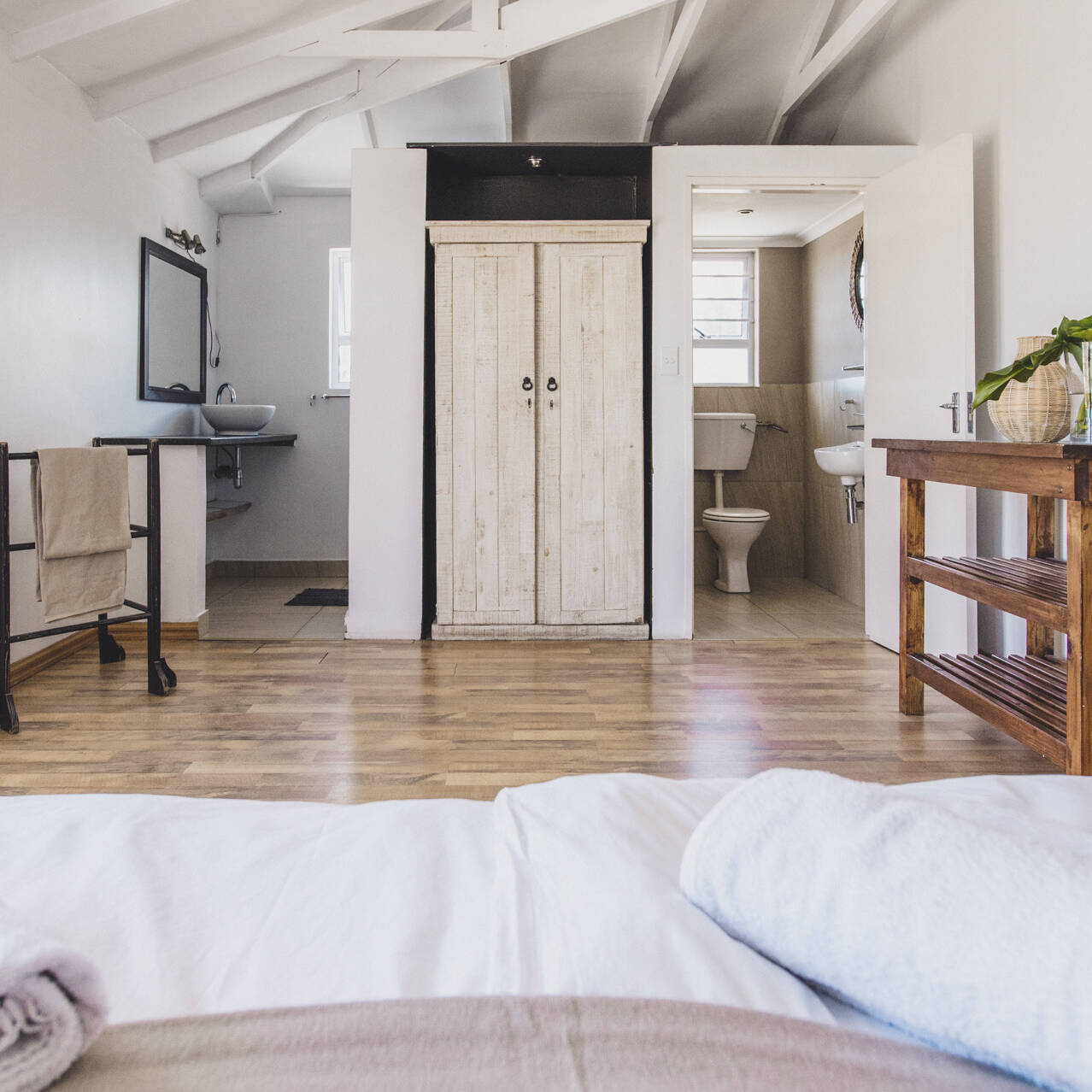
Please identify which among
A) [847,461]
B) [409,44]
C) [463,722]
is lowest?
[463,722]

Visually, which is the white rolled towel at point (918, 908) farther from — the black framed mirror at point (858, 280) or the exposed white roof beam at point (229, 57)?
the black framed mirror at point (858, 280)

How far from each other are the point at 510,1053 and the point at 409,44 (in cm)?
412

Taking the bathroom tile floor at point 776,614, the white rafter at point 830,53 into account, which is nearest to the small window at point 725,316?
the white rafter at point 830,53

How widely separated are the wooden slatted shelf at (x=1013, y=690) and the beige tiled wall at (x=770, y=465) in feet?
10.6

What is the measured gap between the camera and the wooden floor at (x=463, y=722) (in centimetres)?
254

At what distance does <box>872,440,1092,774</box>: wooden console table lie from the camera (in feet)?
7.00

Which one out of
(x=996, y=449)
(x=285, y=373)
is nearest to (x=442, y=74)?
(x=285, y=373)

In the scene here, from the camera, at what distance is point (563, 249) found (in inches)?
168

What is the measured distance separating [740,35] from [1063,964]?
4.91m

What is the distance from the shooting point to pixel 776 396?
6.22 metres

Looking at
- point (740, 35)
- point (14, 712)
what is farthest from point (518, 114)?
point (14, 712)

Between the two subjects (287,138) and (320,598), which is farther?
(320,598)

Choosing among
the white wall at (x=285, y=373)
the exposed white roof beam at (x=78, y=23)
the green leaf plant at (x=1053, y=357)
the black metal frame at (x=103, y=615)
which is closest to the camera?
the green leaf plant at (x=1053, y=357)

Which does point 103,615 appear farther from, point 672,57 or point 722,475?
point 722,475
